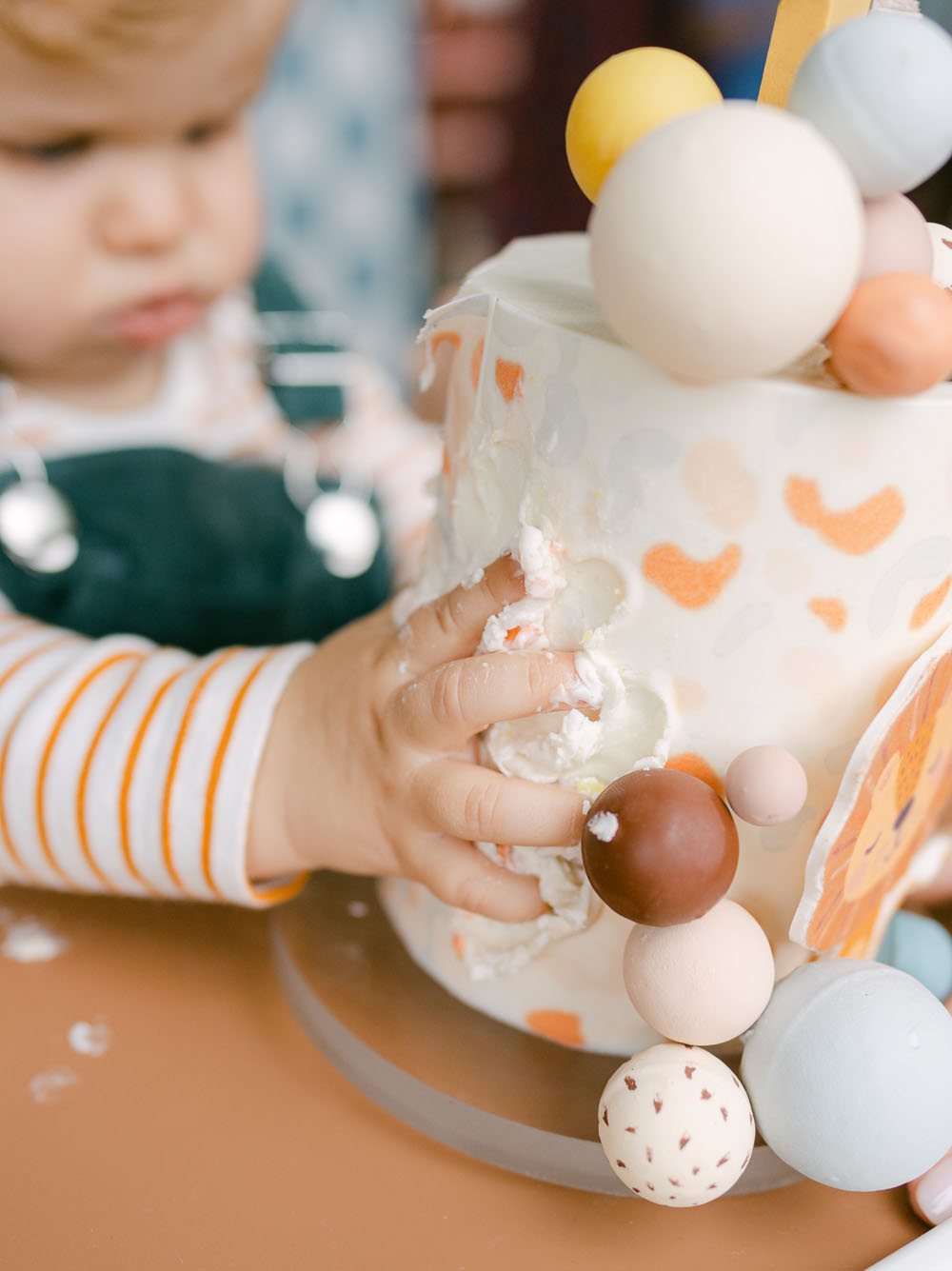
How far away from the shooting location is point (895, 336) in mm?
259

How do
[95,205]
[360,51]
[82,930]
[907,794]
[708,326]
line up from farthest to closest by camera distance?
1. [360,51]
2. [95,205]
3. [82,930]
4. [907,794]
5. [708,326]

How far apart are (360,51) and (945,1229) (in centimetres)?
102

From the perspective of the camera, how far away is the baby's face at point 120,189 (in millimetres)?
517

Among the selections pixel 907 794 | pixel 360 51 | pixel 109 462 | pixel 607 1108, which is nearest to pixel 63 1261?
pixel 607 1108

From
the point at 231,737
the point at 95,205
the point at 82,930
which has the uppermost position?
the point at 95,205

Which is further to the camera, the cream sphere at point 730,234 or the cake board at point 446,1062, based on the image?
the cake board at point 446,1062

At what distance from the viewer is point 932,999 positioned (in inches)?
12.4

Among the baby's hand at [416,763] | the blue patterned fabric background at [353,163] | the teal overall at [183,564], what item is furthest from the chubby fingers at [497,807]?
the blue patterned fabric background at [353,163]

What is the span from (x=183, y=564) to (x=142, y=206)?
0.61ft

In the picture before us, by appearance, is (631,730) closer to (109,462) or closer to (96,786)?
(96,786)

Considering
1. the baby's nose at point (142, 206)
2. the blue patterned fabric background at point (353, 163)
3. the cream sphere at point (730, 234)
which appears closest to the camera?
the cream sphere at point (730, 234)

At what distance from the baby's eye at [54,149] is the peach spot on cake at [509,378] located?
0.34 m

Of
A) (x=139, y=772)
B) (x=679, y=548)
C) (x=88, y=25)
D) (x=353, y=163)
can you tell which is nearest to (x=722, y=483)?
(x=679, y=548)

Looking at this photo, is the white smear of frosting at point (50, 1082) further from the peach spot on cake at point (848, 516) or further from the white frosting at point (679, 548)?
the peach spot on cake at point (848, 516)
